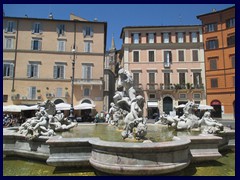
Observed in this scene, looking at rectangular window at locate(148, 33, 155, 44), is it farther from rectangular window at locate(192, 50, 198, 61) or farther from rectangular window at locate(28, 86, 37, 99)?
rectangular window at locate(28, 86, 37, 99)

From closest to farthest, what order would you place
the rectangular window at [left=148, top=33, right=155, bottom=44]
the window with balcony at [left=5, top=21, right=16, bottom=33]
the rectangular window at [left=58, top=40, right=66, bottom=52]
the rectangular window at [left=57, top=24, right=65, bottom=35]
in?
1. the window with balcony at [left=5, top=21, right=16, bottom=33]
2. the rectangular window at [left=58, top=40, right=66, bottom=52]
3. the rectangular window at [left=57, top=24, right=65, bottom=35]
4. the rectangular window at [left=148, top=33, right=155, bottom=44]

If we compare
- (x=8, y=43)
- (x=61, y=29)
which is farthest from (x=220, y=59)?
(x=8, y=43)

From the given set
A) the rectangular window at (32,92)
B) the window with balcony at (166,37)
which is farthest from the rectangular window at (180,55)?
the rectangular window at (32,92)

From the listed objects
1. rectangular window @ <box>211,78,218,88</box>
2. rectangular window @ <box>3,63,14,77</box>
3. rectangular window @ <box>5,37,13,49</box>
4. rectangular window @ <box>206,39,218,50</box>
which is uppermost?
rectangular window @ <box>206,39,218,50</box>

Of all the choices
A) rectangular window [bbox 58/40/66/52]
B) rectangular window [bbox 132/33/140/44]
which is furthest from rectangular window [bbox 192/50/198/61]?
rectangular window [bbox 58/40/66/52]

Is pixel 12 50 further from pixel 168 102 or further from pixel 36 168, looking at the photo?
pixel 36 168

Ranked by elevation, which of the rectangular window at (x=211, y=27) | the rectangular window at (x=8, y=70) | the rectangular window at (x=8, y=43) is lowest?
the rectangular window at (x=8, y=70)

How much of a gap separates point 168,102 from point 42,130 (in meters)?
28.1

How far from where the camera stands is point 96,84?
29.3 m

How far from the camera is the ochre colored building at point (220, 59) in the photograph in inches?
1171

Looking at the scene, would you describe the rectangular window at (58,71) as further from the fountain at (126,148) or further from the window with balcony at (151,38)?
the fountain at (126,148)

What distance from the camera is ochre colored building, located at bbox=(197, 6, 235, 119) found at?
2975 centimetres

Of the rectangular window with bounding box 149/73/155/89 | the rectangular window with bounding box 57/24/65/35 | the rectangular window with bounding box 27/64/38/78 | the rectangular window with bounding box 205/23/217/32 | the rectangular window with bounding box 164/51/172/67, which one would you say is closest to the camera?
the rectangular window with bounding box 27/64/38/78
